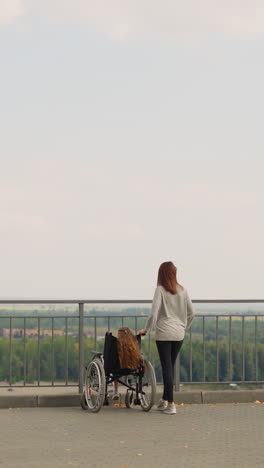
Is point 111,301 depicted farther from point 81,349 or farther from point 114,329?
point 81,349

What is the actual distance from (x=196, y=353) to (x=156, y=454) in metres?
4.49

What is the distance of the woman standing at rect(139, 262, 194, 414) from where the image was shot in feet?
39.7

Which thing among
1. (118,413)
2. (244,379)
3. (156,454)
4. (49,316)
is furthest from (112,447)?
(244,379)

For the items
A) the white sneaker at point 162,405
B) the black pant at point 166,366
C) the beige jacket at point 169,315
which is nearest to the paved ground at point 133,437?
the white sneaker at point 162,405

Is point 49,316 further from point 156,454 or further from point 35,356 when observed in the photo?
point 156,454

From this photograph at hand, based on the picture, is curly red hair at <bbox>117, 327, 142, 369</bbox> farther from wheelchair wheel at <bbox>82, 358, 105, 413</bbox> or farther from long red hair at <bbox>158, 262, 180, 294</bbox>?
long red hair at <bbox>158, 262, 180, 294</bbox>

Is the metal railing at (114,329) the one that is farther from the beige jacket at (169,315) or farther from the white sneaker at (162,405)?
the white sneaker at (162,405)

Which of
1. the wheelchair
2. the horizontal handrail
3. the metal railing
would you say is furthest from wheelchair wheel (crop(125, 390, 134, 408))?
the horizontal handrail

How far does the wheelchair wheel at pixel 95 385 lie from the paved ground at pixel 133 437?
6.2 inches

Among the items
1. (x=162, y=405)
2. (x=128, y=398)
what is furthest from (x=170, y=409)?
(x=128, y=398)

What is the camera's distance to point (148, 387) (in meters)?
12.3

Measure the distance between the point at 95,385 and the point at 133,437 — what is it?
215cm

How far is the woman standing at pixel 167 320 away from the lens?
12.1 metres

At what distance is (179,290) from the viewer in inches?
483
